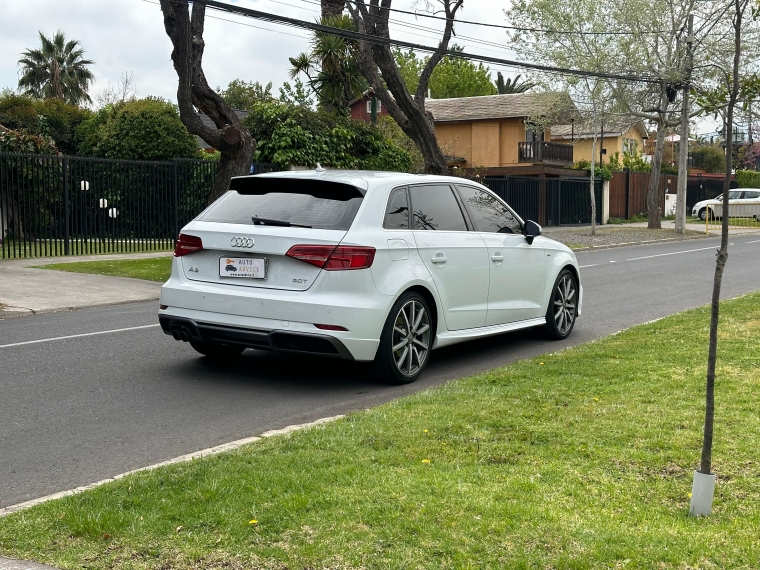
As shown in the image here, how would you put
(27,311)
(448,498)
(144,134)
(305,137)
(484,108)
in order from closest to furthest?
(448,498) → (27,311) → (305,137) → (144,134) → (484,108)

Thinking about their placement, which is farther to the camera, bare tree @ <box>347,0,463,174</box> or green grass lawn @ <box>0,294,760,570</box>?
bare tree @ <box>347,0,463,174</box>

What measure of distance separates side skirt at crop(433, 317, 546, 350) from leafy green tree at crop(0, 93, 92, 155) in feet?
75.3

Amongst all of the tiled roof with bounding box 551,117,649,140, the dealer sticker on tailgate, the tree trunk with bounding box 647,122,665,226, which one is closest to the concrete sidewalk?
the dealer sticker on tailgate

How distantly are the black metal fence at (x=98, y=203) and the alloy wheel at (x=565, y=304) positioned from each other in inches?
504

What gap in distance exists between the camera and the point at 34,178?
2123cm

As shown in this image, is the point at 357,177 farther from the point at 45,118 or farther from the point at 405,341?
the point at 45,118

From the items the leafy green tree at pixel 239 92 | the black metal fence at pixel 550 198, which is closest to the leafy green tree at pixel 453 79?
the leafy green tree at pixel 239 92

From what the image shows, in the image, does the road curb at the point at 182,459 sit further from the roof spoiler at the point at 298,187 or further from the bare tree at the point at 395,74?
the bare tree at the point at 395,74

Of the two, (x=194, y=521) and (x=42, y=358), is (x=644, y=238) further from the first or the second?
(x=194, y=521)

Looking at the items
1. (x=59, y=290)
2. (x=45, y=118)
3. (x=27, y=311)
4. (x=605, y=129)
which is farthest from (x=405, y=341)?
(x=605, y=129)

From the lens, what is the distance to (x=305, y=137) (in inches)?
1047

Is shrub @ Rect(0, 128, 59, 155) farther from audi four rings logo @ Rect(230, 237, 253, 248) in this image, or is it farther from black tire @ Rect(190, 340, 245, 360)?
audi four rings logo @ Rect(230, 237, 253, 248)

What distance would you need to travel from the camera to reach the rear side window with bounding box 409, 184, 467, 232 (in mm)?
8297

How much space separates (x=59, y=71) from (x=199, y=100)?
5258 centimetres
